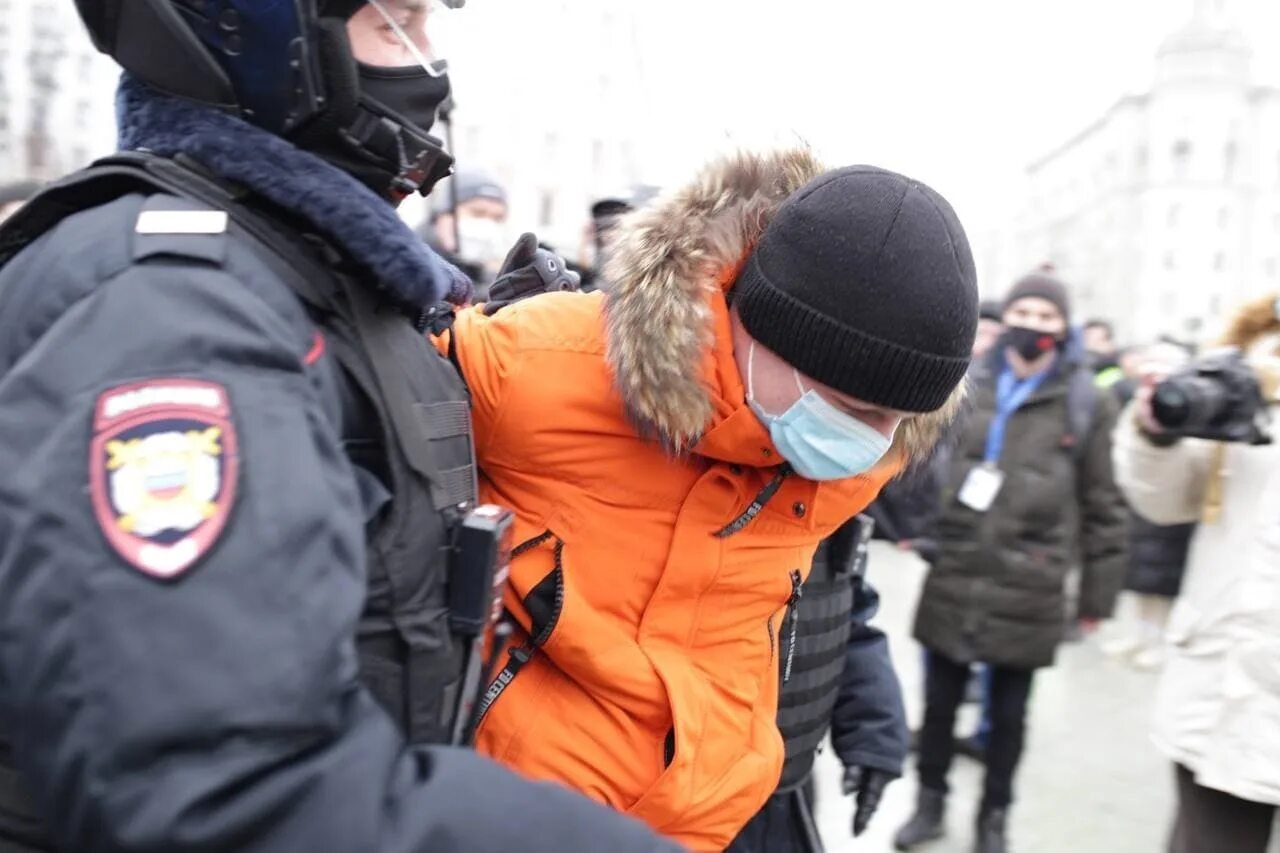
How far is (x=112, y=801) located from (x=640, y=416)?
845 millimetres

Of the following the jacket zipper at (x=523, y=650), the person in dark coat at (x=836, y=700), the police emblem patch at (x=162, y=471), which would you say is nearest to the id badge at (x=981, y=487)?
the person in dark coat at (x=836, y=700)

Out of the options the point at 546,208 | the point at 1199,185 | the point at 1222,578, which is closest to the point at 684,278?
the point at 1222,578

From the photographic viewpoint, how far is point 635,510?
59.7 inches

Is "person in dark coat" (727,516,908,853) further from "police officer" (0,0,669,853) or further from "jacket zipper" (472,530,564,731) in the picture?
"police officer" (0,0,669,853)

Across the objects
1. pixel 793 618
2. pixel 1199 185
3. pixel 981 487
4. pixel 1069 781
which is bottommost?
pixel 1199 185

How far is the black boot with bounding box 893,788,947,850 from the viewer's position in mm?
3781

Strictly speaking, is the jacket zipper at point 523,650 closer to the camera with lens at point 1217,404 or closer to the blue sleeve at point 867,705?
the blue sleeve at point 867,705

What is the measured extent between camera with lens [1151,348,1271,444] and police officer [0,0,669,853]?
1971mm

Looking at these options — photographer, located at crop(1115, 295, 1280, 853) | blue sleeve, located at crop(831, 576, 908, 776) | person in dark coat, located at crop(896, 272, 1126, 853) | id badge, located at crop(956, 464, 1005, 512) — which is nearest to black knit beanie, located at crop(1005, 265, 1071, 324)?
person in dark coat, located at crop(896, 272, 1126, 853)

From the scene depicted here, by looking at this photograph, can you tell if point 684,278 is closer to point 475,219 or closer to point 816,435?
point 816,435

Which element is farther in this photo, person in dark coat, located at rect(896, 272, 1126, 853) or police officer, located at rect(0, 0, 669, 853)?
person in dark coat, located at rect(896, 272, 1126, 853)

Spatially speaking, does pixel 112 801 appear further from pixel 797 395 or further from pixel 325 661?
pixel 797 395

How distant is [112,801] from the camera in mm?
719

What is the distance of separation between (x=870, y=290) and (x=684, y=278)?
258 millimetres
